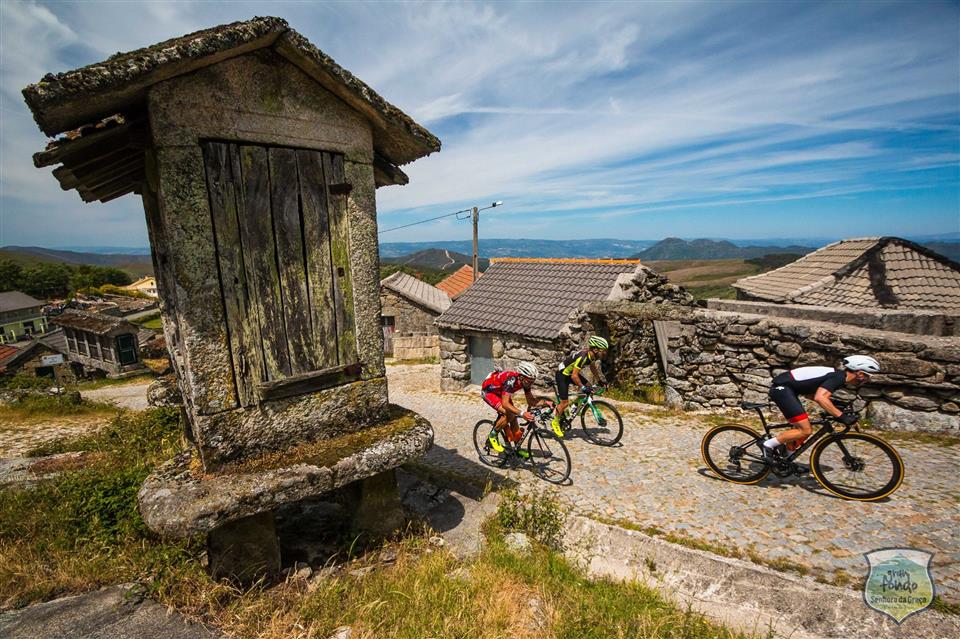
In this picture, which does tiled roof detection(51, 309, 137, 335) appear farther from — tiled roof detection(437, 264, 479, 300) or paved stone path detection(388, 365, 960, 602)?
paved stone path detection(388, 365, 960, 602)

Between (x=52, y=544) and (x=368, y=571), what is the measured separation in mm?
2509

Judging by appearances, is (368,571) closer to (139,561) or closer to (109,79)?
(139,561)

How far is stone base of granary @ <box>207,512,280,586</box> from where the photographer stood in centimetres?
299

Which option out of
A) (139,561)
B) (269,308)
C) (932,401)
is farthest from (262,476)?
(932,401)

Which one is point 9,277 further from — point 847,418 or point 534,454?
point 847,418

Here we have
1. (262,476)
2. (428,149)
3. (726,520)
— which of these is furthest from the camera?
(726,520)

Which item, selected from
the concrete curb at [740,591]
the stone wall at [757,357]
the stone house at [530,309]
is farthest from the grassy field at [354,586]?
the stone house at [530,309]

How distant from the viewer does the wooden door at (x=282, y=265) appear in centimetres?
294

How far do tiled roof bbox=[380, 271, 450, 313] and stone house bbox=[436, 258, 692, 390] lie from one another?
748 centimetres

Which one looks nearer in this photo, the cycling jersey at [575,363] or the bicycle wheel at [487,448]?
the bicycle wheel at [487,448]

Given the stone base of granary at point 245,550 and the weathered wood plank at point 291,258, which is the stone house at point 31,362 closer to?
the stone base of granary at point 245,550

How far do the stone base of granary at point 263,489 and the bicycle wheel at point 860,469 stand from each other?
14.8 feet

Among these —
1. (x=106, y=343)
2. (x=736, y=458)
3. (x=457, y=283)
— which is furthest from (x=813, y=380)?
(x=106, y=343)

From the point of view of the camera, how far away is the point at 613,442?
6938 millimetres
